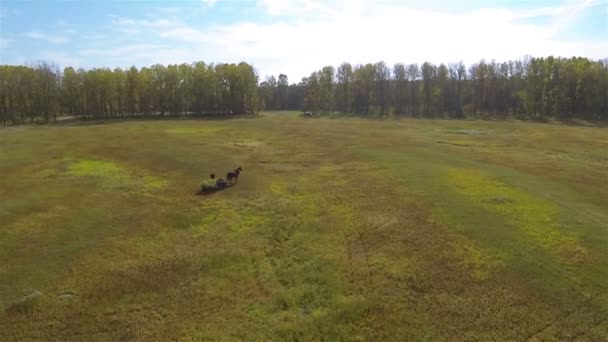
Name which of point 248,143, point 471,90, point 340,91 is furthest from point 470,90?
point 248,143

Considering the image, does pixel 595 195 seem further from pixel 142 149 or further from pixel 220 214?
pixel 142 149

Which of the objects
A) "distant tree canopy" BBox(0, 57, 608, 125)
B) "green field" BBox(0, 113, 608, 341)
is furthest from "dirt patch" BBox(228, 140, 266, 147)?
"distant tree canopy" BBox(0, 57, 608, 125)

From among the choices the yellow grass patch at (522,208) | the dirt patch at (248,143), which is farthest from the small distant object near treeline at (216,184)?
the dirt patch at (248,143)

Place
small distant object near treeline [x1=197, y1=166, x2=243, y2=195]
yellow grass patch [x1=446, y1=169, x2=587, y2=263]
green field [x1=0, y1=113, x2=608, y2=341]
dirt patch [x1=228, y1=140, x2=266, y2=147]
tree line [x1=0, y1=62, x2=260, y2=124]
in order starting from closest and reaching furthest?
green field [x1=0, y1=113, x2=608, y2=341]
yellow grass patch [x1=446, y1=169, x2=587, y2=263]
small distant object near treeline [x1=197, y1=166, x2=243, y2=195]
dirt patch [x1=228, y1=140, x2=266, y2=147]
tree line [x1=0, y1=62, x2=260, y2=124]

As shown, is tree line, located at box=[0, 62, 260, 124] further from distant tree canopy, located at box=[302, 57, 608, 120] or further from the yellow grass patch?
the yellow grass patch

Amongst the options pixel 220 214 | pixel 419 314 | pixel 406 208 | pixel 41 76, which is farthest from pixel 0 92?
pixel 419 314

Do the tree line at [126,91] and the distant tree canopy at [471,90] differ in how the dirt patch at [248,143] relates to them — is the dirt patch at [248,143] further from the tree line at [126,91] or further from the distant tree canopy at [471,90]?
the distant tree canopy at [471,90]
